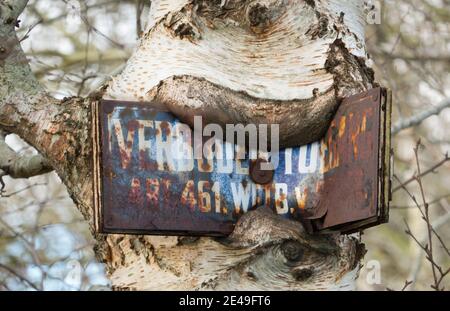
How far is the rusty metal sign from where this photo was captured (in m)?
2.73

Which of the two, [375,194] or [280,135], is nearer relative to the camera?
[375,194]

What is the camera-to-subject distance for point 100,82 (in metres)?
6.28

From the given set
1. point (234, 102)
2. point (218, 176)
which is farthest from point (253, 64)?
point (218, 176)

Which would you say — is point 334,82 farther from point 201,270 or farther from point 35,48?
point 35,48

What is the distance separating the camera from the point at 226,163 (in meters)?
2.90

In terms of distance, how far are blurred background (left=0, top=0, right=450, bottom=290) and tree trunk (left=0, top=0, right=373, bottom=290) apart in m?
2.87

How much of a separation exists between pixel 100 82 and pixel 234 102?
11.4ft

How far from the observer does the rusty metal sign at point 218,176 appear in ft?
8.97

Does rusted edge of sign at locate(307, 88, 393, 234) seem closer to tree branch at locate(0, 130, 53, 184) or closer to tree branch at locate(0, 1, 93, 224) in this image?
tree branch at locate(0, 1, 93, 224)

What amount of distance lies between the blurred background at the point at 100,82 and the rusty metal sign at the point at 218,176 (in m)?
3.14

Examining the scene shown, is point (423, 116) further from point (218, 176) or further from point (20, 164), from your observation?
point (218, 176)

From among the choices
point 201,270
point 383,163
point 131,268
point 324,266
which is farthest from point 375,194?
point 131,268

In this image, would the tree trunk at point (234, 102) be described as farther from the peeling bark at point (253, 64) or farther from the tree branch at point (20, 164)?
the tree branch at point (20, 164)
